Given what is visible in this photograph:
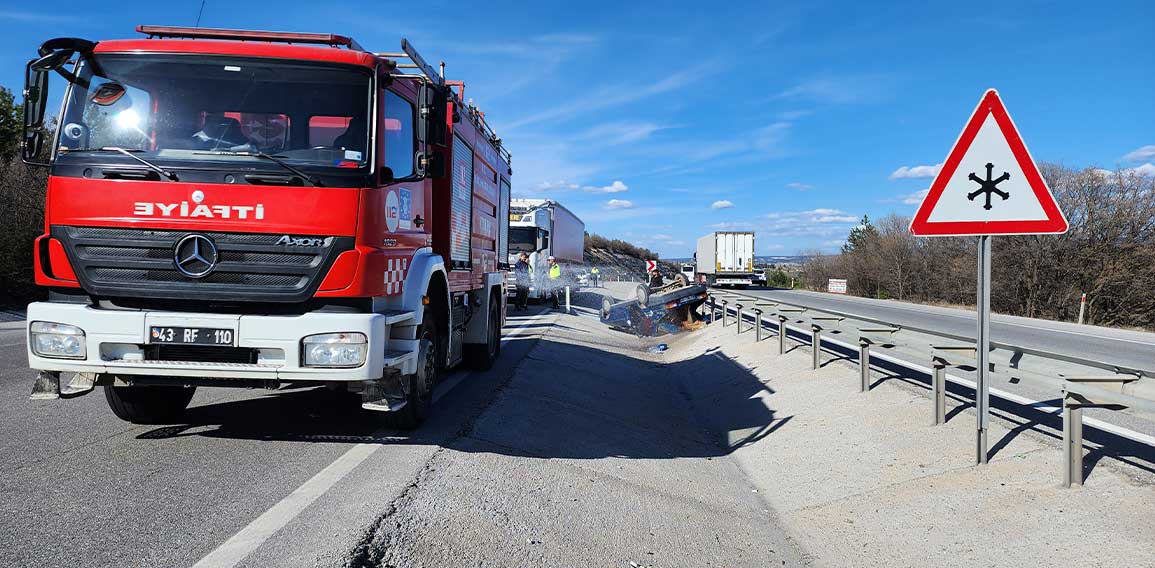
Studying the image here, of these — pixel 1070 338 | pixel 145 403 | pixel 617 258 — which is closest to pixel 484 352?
pixel 145 403

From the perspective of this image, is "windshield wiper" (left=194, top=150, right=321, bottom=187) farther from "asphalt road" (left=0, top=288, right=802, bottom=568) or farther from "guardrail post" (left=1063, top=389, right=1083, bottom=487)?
"guardrail post" (left=1063, top=389, right=1083, bottom=487)

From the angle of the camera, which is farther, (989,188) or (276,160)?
(276,160)

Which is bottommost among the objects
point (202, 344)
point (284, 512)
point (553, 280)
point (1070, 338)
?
point (284, 512)

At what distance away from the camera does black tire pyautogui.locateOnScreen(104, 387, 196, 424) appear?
5840 millimetres

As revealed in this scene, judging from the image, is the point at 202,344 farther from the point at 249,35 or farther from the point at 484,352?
the point at 484,352

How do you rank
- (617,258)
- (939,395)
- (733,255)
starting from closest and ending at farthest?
(939,395)
(733,255)
(617,258)

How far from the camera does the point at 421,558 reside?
345 centimetres

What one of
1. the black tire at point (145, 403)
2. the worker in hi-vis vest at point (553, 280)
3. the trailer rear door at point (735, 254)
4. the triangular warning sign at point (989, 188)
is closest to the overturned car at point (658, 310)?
the worker in hi-vis vest at point (553, 280)

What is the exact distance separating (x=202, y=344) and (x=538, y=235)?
20.9 metres

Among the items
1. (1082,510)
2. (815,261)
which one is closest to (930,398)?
(1082,510)

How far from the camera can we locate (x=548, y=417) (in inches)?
287

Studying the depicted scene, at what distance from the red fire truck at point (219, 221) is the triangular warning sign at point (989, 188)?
3.84 m

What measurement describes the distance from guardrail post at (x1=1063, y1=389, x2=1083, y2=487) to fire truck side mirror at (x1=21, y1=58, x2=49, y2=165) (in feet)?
22.7

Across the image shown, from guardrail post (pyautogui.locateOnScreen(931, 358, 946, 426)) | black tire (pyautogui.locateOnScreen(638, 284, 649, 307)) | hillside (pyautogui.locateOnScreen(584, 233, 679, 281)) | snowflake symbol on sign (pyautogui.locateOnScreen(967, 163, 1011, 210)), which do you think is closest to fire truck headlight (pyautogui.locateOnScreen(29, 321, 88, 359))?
snowflake symbol on sign (pyautogui.locateOnScreen(967, 163, 1011, 210))
